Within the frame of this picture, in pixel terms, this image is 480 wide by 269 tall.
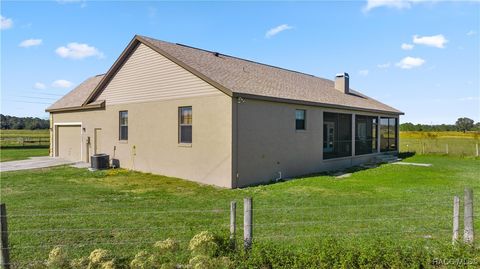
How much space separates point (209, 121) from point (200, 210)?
16.5 ft

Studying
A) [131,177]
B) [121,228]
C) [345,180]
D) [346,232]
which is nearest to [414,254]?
[346,232]

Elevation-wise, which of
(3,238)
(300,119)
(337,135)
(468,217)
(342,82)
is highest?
(342,82)

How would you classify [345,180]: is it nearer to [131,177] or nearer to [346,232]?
[346,232]

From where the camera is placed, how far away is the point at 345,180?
13.7m

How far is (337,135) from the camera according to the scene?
60.9ft

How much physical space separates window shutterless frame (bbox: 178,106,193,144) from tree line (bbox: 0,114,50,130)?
234 ft

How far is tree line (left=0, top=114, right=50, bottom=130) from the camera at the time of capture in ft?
244

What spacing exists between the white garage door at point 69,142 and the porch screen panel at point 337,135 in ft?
49.7

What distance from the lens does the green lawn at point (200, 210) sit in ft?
20.2

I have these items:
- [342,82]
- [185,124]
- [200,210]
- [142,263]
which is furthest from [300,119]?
[142,263]

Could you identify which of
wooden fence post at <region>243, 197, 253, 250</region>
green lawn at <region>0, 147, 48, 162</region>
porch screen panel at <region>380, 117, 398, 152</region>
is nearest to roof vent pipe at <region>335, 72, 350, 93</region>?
porch screen panel at <region>380, 117, 398, 152</region>

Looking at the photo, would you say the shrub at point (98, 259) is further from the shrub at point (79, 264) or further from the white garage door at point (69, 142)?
the white garage door at point (69, 142)

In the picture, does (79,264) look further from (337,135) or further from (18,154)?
(18,154)

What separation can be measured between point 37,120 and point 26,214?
269 ft
